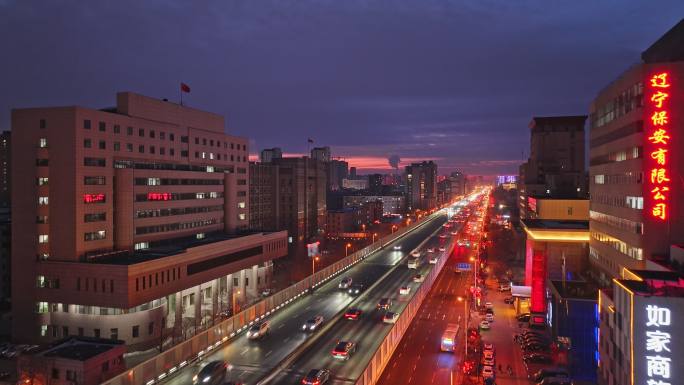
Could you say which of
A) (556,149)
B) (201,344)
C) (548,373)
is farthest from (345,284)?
(556,149)

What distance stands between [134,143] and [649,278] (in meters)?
58.5

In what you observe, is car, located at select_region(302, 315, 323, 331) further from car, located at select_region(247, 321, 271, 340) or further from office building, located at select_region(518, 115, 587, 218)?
office building, located at select_region(518, 115, 587, 218)

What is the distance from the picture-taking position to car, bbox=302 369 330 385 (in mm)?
34625

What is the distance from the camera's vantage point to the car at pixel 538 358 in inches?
1869

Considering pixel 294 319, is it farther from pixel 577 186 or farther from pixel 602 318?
pixel 577 186

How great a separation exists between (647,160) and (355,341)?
30289 millimetres

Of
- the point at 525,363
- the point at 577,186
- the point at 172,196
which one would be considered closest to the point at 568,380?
the point at 525,363

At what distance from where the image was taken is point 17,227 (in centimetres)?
5550

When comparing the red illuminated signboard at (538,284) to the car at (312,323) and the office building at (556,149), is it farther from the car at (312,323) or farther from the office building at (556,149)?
the office building at (556,149)

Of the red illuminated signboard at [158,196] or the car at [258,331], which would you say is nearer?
the car at [258,331]

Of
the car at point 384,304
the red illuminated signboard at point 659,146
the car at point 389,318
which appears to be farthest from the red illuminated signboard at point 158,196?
the red illuminated signboard at point 659,146

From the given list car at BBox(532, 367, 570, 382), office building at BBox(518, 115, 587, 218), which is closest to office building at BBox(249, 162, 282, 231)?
office building at BBox(518, 115, 587, 218)

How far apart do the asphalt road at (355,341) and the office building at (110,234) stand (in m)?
19.4

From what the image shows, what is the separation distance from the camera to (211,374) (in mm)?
35531
